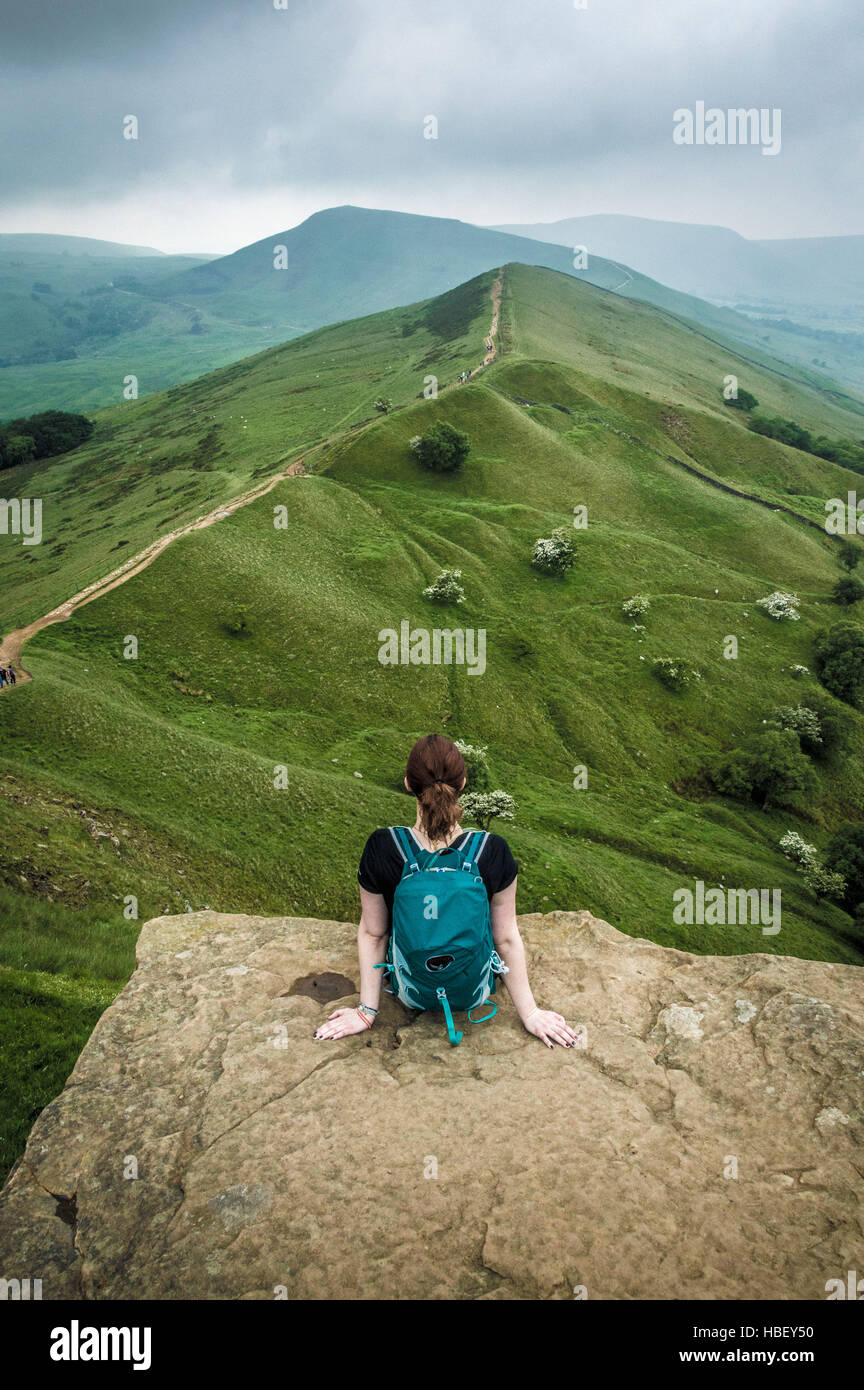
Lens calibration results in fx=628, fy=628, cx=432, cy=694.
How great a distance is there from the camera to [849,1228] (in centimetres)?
533

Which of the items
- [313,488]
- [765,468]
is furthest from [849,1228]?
[765,468]

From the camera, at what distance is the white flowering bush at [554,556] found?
206 ft

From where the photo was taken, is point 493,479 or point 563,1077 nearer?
point 563,1077

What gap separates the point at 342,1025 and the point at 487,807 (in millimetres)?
28275

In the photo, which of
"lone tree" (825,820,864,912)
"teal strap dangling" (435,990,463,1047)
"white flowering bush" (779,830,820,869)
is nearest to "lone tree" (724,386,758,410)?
"lone tree" (825,820,864,912)

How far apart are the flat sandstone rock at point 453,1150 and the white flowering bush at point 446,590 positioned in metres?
48.1

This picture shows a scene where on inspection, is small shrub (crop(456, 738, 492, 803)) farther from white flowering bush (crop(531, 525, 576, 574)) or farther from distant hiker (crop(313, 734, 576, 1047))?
distant hiker (crop(313, 734, 576, 1047))

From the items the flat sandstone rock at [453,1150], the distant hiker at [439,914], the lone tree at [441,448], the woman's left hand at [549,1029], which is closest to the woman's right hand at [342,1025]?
the distant hiker at [439,914]

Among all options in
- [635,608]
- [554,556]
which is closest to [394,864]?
[635,608]

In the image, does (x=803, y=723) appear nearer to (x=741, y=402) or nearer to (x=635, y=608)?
(x=635, y=608)

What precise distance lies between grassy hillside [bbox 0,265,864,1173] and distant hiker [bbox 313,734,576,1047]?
461cm

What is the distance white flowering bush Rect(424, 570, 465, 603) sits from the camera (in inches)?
2172

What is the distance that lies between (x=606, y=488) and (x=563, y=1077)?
8291cm
